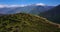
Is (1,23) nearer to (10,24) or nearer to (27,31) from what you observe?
(10,24)

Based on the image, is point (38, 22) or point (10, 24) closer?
point (10, 24)

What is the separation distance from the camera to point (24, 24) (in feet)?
44.2

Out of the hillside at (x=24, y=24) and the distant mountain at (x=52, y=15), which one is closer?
the hillside at (x=24, y=24)

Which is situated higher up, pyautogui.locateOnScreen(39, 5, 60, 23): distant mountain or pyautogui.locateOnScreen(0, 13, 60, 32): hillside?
pyautogui.locateOnScreen(0, 13, 60, 32): hillside

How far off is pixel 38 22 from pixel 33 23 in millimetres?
498

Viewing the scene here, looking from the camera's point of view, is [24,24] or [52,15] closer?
[24,24]

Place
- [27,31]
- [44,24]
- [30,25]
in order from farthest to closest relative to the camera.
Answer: [44,24] < [30,25] < [27,31]

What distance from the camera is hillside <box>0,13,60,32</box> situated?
42.7 feet

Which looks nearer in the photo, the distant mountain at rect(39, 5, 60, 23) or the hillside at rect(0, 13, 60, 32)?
the hillside at rect(0, 13, 60, 32)

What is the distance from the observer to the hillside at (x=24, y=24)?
13001 millimetres

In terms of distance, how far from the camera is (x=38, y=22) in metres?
14.5

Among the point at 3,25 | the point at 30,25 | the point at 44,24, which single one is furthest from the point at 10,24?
the point at 44,24

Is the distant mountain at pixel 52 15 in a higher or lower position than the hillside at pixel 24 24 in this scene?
lower

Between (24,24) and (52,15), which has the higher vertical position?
(24,24)
